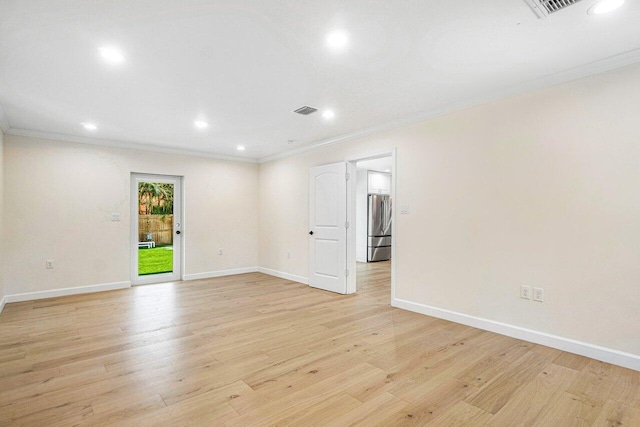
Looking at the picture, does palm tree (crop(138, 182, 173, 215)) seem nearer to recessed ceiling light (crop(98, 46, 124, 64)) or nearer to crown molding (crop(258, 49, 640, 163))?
recessed ceiling light (crop(98, 46, 124, 64))

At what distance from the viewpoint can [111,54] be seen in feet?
8.35

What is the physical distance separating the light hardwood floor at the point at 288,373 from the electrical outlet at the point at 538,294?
1.43 feet

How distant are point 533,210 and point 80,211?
20.3 feet

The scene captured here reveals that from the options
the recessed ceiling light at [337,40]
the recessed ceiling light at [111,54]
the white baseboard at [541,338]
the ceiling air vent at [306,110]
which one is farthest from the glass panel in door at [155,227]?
the recessed ceiling light at [337,40]

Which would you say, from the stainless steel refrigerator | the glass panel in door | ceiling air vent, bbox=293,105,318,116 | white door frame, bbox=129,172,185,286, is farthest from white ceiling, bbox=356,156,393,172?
the glass panel in door

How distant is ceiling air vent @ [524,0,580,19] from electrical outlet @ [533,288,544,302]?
232cm

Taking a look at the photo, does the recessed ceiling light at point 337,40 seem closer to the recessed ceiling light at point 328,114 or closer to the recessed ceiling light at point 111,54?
the recessed ceiling light at point 328,114

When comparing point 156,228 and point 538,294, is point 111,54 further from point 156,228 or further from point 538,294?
point 538,294

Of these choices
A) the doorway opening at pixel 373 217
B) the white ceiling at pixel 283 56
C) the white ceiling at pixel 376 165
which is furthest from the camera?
the doorway opening at pixel 373 217

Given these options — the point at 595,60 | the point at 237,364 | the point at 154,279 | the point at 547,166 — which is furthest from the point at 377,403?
the point at 154,279

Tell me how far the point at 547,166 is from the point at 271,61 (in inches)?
106

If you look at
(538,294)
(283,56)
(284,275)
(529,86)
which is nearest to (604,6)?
(529,86)

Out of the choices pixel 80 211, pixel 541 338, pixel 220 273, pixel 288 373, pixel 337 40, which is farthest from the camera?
pixel 220 273

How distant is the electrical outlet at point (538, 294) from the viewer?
3.03 metres
